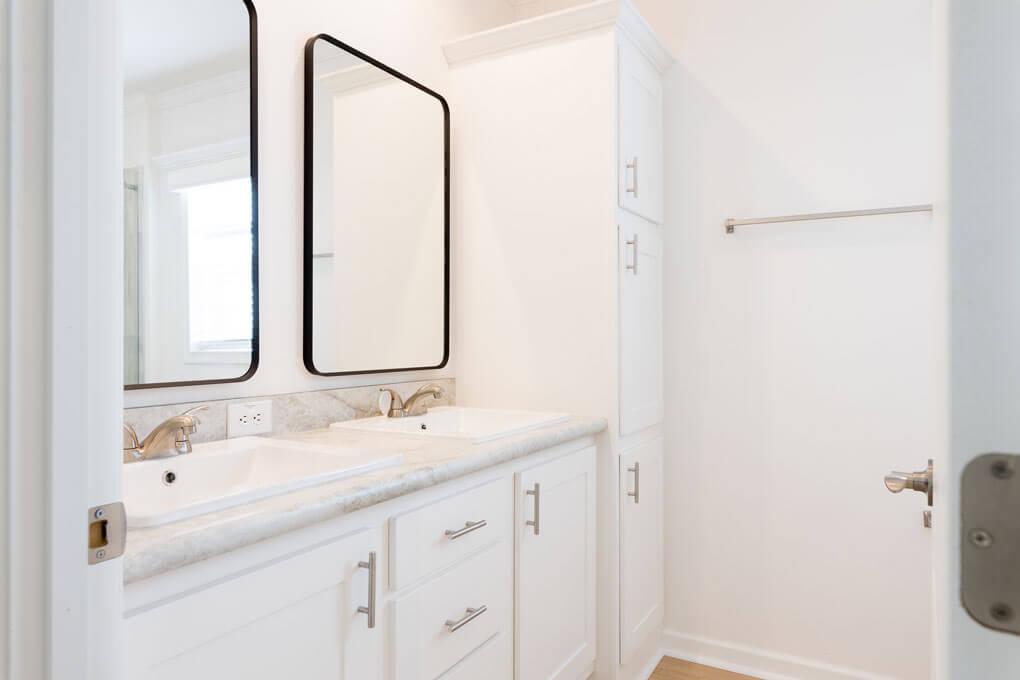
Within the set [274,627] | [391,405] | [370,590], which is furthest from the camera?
[391,405]

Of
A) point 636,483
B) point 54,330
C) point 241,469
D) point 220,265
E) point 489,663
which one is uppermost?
point 220,265

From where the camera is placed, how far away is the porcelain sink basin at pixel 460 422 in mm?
1791

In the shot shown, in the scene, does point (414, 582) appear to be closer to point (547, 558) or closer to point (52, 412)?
point (547, 558)

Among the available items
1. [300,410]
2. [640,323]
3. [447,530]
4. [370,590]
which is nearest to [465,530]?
[447,530]

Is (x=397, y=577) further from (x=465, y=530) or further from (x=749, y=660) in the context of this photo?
(x=749, y=660)

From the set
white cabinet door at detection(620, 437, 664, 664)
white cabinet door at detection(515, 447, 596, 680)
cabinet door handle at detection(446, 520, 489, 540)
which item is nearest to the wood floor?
white cabinet door at detection(620, 437, 664, 664)

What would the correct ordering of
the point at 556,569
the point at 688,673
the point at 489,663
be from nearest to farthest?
the point at 489,663 → the point at 556,569 → the point at 688,673

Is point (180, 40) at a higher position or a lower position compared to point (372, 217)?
higher

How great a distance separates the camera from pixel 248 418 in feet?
5.16

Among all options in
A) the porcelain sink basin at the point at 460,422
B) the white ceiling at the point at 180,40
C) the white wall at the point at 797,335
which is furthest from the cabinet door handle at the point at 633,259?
the white ceiling at the point at 180,40

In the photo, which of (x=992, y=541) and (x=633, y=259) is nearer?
(x=992, y=541)

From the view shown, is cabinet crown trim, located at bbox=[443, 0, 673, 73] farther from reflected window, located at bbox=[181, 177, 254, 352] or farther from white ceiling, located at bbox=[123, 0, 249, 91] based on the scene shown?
reflected window, located at bbox=[181, 177, 254, 352]

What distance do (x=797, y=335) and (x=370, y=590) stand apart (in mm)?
1808

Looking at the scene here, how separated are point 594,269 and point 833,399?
3.24ft
